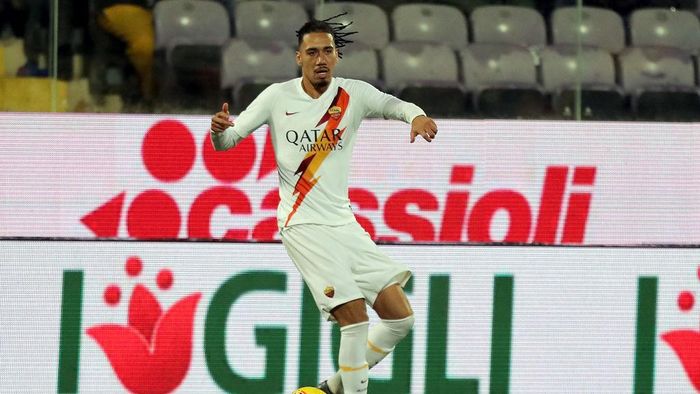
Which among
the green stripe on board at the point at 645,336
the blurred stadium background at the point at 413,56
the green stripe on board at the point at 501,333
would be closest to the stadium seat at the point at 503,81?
the blurred stadium background at the point at 413,56

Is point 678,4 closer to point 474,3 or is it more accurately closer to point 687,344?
point 474,3

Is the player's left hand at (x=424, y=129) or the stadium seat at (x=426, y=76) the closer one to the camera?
the player's left hand at (x=424, y=129)

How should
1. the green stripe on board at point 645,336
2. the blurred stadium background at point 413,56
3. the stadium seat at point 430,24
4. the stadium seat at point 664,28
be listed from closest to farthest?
the green stripe on board at point 645,336 < the blurred stadium background at point 413,56 < the stadium seat at point 430,24 < the stadium seat at point 664,28

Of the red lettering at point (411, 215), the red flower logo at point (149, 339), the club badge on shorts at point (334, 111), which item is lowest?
the red flower logo at point (149, 339)

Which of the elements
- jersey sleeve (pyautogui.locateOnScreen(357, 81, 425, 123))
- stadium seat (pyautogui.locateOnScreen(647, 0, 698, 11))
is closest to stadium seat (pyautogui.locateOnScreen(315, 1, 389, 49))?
stadium seat (pyautogui.locateOnScreen(647, 0, 698, 11))

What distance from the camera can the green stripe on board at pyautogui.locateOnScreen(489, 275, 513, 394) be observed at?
21.9 feet

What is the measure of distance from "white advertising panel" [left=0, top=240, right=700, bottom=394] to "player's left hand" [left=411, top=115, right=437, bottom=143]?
174 cm

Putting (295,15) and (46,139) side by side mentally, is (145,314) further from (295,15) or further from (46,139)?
(295,15)

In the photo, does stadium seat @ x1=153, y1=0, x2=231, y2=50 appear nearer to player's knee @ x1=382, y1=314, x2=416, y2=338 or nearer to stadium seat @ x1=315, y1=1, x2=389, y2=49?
stadium seat @ x1=315, y1=1, x2=389, y2=49

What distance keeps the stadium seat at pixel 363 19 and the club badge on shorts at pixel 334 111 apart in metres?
1.92

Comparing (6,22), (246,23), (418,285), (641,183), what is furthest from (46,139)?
(641,183)

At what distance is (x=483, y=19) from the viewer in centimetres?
746

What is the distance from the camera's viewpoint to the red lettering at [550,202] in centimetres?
675

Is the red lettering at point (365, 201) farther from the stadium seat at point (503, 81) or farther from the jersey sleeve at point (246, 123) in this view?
the jersey sleeve at point (246, 123)
